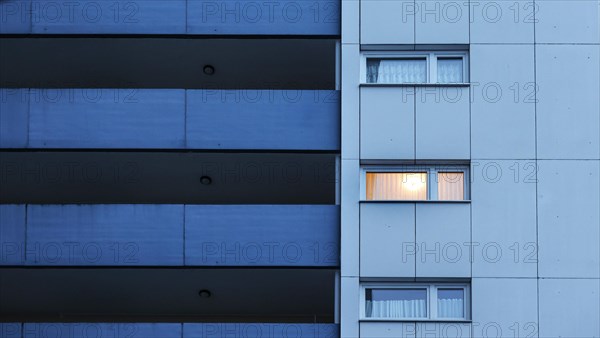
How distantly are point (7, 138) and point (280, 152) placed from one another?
13.2ft

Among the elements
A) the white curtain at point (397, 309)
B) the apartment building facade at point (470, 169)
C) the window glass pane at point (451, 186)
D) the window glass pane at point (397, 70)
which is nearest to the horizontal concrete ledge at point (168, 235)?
the apartment building facade at point (470, 169)

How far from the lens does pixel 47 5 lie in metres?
15.5

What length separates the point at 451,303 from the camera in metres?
14.7

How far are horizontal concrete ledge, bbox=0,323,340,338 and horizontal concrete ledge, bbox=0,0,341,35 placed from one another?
14.3 feet

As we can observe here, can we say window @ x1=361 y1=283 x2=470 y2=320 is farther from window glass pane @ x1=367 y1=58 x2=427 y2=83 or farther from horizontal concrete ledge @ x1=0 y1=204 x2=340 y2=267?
window glass pane @ x1=367 y1=58 x2=427 y2=83

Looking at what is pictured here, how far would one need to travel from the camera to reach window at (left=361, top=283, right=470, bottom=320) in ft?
48.1

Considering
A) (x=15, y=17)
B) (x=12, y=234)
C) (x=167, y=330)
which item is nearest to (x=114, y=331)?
(x=167, y=330)

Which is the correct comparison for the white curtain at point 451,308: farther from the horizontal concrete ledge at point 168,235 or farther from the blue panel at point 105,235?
the blue panel at point 105,235

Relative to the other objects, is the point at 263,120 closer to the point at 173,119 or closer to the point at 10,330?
the point at 173,119

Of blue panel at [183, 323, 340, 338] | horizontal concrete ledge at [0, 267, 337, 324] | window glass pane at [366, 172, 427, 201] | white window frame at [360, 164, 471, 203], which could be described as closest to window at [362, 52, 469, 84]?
white window frame at [360, 164, 471, 203]

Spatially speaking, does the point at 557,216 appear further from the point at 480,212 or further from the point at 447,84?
the point at 447,84

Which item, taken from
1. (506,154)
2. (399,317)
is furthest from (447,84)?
(399,317)

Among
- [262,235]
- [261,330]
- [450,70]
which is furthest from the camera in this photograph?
[450,70]

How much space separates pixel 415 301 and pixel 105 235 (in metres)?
4.59
